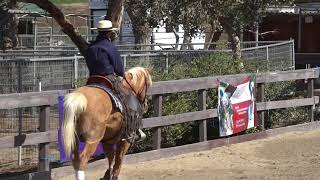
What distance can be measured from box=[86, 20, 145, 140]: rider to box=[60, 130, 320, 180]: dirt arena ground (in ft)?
5.79

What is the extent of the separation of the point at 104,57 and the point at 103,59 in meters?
0.03

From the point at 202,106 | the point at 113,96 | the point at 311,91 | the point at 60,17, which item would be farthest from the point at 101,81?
the point at 311,91

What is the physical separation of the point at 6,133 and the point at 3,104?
3903 millimetres

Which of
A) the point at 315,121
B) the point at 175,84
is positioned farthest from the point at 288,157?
the point at 315,121

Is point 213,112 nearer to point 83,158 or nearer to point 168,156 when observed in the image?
point 168,156

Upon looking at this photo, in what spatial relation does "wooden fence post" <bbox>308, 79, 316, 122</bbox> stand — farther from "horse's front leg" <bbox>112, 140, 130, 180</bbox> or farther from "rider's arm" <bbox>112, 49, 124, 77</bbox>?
"rider's arm" <bbox>112, 49, 124, 77</bbox>

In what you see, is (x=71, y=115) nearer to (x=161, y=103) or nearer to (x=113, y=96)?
(x=113, y=96)

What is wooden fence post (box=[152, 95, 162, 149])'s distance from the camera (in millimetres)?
9883

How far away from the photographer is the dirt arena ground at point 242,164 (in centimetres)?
878

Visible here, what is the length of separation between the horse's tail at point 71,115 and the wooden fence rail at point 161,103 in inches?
40.3

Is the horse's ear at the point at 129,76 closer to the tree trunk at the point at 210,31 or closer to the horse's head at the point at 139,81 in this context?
the horse's head at the point at 139,81

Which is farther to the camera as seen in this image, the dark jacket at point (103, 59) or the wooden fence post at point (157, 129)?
the wooden fence post at point (157, 129)

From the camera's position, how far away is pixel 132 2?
46.1ft

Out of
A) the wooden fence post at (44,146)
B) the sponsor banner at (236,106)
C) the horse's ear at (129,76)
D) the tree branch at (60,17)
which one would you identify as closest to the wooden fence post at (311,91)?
the sponsor banner at (236,106)
